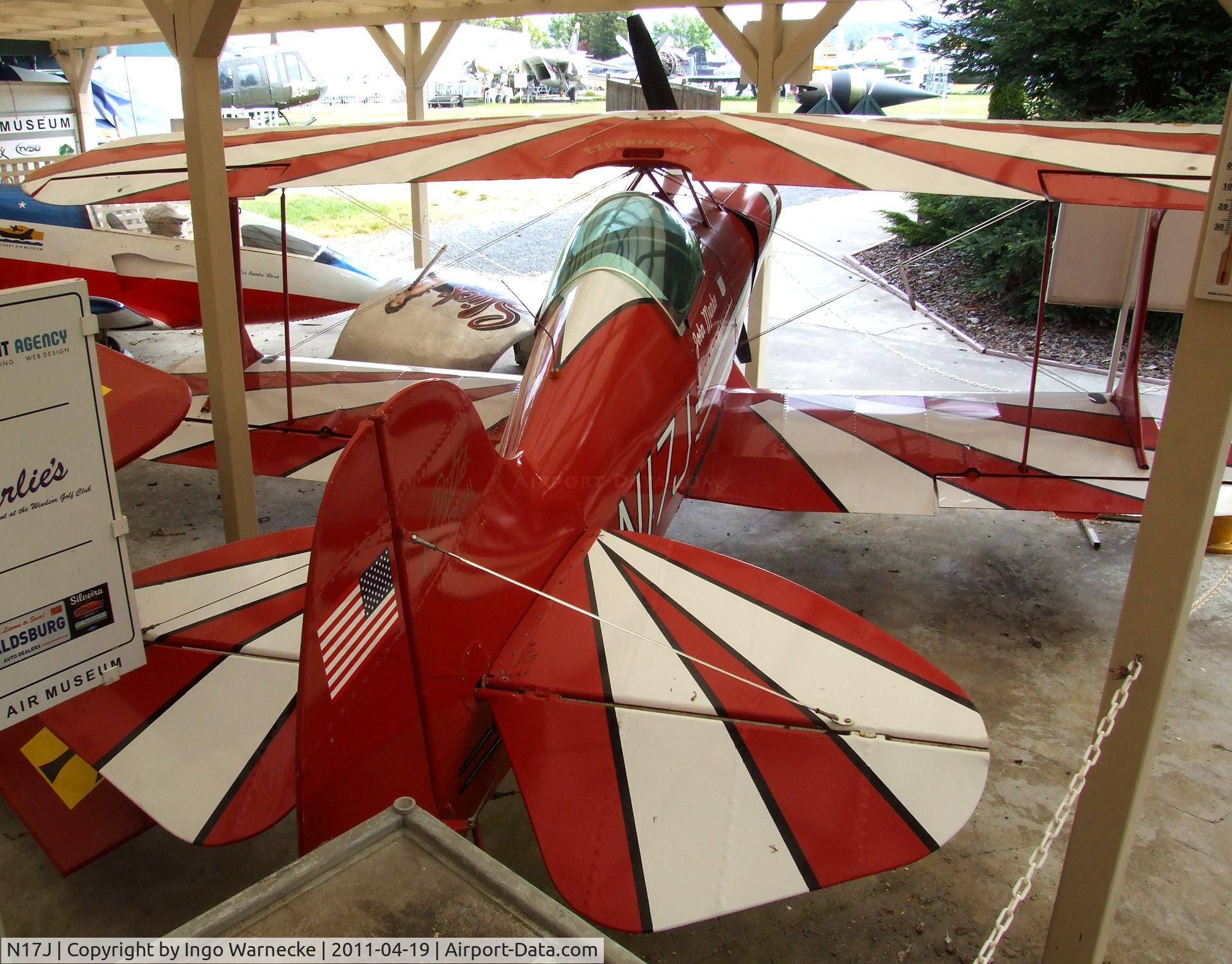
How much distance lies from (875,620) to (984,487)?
2.83 feet

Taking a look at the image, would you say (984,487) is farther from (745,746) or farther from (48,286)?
(48,286)

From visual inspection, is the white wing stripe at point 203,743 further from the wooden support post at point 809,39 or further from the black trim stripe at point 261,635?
the wooden support post at point 809,39

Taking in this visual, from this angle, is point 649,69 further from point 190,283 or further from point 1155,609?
point 1155,609

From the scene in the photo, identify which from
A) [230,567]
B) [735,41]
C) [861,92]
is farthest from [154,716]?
[861,92]

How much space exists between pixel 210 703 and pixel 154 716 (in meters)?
0.13

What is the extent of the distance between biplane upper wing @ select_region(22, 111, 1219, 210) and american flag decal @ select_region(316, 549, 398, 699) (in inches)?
94.3

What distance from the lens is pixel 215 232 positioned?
367 cm

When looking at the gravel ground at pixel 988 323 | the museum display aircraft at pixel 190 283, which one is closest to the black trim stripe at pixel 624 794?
the museum display aircraft at pixel 190 283

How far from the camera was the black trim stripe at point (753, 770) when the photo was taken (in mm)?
1917

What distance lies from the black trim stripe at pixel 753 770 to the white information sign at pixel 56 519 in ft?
4.46

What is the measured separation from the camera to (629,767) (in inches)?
81.7

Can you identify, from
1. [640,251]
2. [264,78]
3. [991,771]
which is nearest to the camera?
[991,771]

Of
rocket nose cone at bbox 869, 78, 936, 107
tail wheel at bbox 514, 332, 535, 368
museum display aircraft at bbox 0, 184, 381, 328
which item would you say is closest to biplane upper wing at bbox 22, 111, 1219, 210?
museum display aircraft at bbox 0, 184, 381, 328

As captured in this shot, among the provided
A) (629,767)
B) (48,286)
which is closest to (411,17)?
(48,286)
